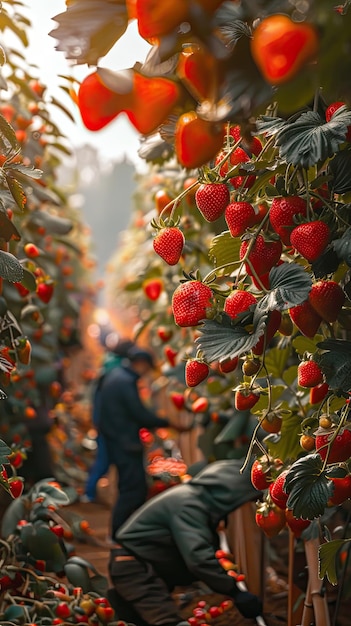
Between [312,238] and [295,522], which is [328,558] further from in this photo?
[312,238]

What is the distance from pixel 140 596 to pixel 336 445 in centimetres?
121

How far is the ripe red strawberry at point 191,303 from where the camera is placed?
1296mm

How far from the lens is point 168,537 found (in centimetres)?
231

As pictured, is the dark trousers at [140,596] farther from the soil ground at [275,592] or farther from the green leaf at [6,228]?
the green leaf at [6,228]

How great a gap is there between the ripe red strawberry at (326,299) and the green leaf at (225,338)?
0.12 meters

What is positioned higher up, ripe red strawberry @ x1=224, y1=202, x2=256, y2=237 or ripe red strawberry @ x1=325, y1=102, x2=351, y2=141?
ripe red strawberry @ x1=325, y1=102, x2=351, y2=141

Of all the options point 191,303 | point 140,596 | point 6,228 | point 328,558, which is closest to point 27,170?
point 6,228

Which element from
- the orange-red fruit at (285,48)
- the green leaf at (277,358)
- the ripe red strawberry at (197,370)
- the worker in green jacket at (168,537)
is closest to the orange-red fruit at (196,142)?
the orange-red fruit at (285,48)

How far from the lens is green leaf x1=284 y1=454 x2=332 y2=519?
1306 millimetres

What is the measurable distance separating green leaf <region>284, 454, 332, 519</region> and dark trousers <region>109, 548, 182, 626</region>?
1.09 m

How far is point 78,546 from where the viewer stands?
364 centimetres

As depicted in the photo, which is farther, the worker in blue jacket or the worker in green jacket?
the worker in blue jacket

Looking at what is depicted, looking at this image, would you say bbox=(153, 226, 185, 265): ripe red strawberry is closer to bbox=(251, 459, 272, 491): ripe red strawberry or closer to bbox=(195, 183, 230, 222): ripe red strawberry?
bbox=(195, 183, 230, 222): ripe red strawberry

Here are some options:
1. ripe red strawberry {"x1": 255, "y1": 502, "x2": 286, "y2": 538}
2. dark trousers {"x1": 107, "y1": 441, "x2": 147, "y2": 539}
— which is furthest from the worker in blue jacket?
ripe red strawberry {"x1": 255, "y1": 502, "x2": 286, "y2": 538}
